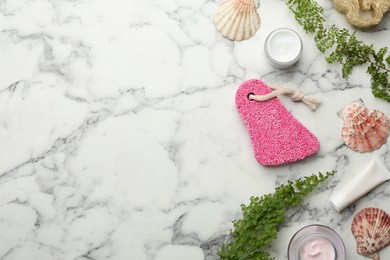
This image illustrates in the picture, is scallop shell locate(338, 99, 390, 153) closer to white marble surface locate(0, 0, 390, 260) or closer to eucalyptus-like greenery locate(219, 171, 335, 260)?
white marble surface locate(0, 0, 390, 260)

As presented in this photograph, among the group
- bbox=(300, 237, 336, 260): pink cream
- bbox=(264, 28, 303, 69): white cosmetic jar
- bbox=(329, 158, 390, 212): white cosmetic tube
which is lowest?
bbox=(300, 237, 336, 260): pink cream

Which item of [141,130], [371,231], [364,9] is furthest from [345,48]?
[141,130]

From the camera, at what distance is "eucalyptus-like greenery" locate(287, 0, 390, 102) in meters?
1.94

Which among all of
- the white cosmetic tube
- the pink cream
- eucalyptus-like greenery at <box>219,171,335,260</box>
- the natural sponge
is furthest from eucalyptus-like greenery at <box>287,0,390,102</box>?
the pink cream

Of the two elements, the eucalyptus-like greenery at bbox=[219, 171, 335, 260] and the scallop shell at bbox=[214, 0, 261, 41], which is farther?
the scallop shell at bbox=[214, 0, 261, 41]

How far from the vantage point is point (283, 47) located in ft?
6.47

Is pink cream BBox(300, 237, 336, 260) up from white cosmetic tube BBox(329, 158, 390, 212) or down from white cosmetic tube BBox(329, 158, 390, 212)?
down

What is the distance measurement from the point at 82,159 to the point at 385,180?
2.67 ft

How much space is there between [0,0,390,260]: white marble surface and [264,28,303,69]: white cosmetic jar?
0.05m

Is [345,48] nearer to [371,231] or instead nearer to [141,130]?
[371,231]

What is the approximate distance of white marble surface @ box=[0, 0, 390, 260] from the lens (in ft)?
6.40

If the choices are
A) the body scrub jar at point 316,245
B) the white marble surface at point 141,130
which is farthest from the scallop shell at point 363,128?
the body scrub jar at point 316,245

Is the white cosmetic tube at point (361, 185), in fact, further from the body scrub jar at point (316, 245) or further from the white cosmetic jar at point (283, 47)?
the white cosmetic jar at point (283, 47)

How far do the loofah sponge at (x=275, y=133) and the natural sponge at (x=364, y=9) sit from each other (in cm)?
30
